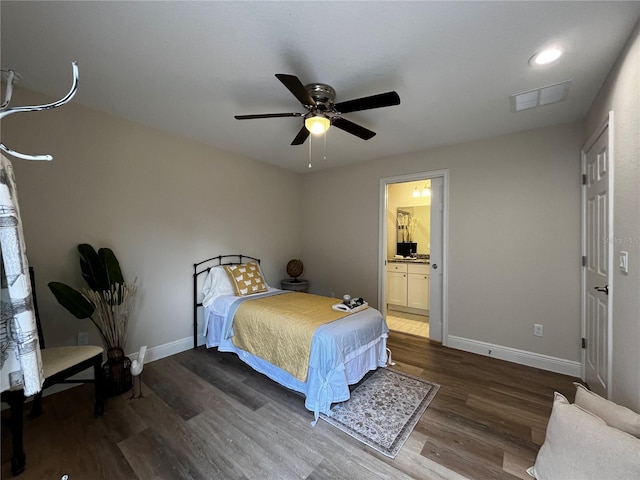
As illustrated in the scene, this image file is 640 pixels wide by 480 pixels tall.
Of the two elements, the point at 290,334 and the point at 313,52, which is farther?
the point at 290,334

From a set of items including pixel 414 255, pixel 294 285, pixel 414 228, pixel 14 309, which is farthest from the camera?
pixel 414 228

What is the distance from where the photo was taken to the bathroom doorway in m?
3.43

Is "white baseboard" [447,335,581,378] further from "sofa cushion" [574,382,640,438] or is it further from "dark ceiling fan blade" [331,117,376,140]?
"dark ceiling fan blade" [331,117,376,140]

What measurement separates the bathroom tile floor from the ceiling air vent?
288cm

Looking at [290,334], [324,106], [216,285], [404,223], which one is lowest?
[290,334]

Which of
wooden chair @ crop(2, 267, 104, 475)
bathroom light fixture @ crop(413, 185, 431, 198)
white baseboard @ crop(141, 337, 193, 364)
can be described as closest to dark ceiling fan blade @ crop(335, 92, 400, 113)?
wooden chair @ crop(2, 267, 104, 475)

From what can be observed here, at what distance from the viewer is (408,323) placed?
13.8ft

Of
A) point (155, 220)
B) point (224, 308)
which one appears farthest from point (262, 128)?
point (224, 308)

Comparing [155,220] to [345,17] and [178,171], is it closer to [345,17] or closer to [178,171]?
[178,171]

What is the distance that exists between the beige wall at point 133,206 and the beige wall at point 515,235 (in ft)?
7.84

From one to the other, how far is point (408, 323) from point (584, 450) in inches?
Result: 124

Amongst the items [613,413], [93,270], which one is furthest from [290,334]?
[613,413]

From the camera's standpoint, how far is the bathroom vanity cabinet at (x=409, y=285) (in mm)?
4494

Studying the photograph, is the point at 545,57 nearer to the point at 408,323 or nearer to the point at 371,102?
the point at 371,102
